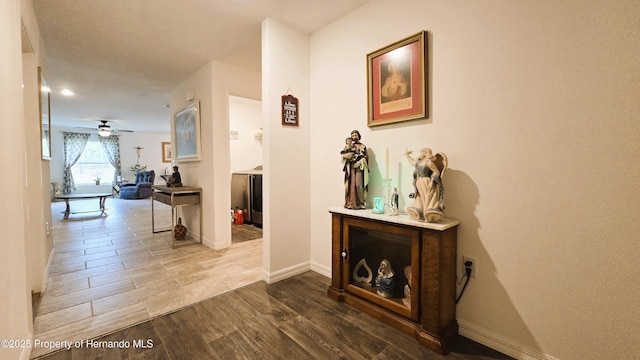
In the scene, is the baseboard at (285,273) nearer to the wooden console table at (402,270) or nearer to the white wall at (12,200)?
the wooden console table at (402,270)

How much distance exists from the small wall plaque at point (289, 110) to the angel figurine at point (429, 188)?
1315 millimetres

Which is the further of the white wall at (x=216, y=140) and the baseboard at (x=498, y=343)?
the white wall at (x=216, y=140)

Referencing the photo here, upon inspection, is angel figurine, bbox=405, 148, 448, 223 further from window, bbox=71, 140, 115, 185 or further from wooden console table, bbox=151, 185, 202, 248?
window, bbox=71, 140, 115, 185

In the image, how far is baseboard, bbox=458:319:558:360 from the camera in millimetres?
1343

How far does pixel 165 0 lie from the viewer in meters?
2.03

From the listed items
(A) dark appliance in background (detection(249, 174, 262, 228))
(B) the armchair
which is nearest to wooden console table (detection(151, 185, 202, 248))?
(A) dark appliance in background (detection(249, 174, 262, 228))

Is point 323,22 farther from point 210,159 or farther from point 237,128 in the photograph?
point 237,128

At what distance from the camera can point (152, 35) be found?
255cm

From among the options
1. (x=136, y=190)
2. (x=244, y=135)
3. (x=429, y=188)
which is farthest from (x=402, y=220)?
(x=136, y=190)

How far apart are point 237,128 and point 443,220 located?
4640 millimetres

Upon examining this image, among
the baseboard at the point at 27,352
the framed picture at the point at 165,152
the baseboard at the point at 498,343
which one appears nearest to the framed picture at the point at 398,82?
the baseboard at the point at 498,343

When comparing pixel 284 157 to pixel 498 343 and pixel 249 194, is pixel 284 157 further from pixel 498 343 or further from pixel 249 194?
pixel 249 194

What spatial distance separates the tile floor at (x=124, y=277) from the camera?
1.74 m

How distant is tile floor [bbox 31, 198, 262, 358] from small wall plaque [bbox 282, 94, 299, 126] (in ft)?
5.02
